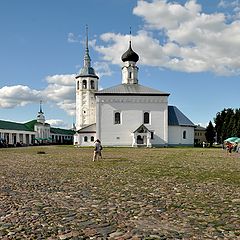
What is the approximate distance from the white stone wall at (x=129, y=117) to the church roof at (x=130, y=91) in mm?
691

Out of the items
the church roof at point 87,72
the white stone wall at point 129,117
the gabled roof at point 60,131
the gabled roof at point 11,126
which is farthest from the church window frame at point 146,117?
the gabled roof at point 60,131

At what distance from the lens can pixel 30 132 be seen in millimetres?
113875

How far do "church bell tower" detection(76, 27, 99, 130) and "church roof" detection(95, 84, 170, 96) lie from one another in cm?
1396

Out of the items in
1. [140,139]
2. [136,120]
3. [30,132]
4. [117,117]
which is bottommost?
[140,139]

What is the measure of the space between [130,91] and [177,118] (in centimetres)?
1002

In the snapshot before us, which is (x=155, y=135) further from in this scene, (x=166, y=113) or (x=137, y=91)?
(x=137, y=91)

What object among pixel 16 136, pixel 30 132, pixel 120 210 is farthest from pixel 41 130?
pixel 120 210

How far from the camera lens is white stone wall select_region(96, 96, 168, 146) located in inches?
2516

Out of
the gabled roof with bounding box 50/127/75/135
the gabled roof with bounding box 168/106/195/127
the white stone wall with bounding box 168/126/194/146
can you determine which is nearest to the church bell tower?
the gabled roof with bounding box 168/106/195/127

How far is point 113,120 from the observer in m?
64.2

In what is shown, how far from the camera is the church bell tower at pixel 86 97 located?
263 ft

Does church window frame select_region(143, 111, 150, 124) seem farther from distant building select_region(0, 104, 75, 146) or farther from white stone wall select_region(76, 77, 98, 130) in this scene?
distant building select_region(0, 104, 75, 146)

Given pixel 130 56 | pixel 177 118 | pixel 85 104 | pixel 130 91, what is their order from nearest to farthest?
pixel 130 91 < pixel 177 118 < pixel 130 56 < pixel 85 104

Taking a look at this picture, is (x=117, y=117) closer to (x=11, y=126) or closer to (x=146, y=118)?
(x=146, y=118)
